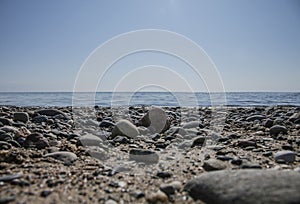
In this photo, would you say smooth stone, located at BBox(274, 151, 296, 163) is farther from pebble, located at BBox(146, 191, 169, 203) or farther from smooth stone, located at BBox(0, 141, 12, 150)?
smooth stone, located at BBox(0, 141, 12, 150)

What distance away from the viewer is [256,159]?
2.78m

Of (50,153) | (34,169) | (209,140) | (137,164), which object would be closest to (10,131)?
(50,153)

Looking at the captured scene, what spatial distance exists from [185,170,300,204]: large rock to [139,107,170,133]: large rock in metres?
3.18

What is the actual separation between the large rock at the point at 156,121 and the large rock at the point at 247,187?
10.4ft

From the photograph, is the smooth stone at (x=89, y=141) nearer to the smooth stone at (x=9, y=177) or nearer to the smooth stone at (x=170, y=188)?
the smooth stone at (x=9, y=177)

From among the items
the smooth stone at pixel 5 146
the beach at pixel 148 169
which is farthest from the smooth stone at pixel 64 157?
the smooth stone at pixel 5 146

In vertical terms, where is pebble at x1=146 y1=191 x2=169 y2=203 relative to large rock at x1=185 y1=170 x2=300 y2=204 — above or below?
below

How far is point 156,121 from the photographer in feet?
17.6

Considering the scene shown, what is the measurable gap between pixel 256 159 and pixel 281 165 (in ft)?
0.93

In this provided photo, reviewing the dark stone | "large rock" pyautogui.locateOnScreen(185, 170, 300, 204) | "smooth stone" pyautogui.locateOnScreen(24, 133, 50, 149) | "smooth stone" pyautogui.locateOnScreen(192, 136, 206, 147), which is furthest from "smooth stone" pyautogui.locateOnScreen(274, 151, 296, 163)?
"smooth stone" pyautogui.locateOnScreen(24, 133, 50, 149)

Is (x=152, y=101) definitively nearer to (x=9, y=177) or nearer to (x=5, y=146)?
(x=5, y=146)

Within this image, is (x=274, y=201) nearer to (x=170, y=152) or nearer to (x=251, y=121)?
(x=170, y=152)

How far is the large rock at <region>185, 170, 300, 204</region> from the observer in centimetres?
153

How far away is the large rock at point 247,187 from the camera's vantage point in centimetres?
153
